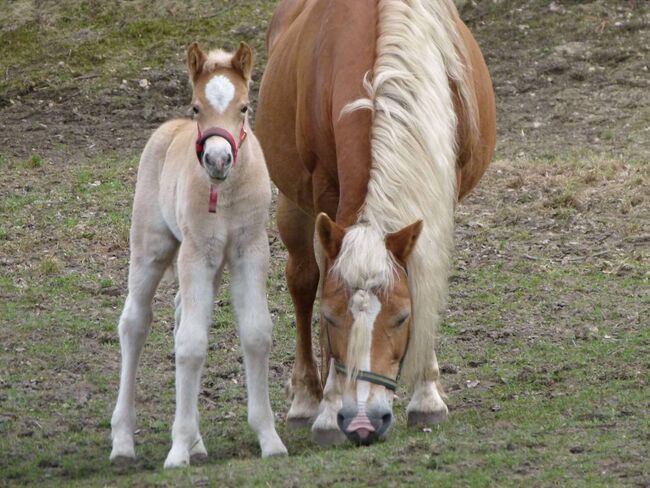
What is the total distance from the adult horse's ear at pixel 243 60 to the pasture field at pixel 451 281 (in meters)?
1.48

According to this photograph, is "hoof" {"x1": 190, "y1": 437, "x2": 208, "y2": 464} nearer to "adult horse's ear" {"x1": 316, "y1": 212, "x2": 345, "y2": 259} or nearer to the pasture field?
the pasture field

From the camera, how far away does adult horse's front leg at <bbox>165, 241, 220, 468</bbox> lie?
4.70m

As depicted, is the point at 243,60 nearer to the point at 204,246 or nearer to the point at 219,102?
the point at 219,102

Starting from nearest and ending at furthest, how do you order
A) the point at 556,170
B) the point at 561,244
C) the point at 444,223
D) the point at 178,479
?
the point at 178,479
the point at 444,223
the point at 561,244
the point at 556,170

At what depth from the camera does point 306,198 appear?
5.76 meters

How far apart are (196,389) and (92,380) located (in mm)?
1591

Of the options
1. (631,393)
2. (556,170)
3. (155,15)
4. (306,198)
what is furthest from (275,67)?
(155,15)

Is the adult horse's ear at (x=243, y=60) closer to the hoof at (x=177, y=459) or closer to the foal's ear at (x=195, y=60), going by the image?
the foal's ear at (x=195, y=60)

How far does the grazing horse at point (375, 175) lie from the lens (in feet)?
14.4

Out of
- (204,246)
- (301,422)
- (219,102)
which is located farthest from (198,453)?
(219,102)

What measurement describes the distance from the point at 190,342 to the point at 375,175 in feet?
3.07

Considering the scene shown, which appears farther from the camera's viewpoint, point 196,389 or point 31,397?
point 31,397

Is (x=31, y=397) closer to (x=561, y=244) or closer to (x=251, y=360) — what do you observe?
(x=251, y=360)

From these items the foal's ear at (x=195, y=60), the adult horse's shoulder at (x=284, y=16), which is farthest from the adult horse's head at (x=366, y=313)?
the adult horse's shoulder at (x=284, y=16)
